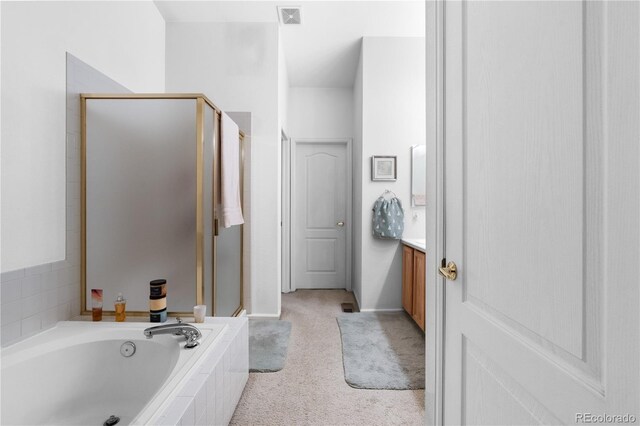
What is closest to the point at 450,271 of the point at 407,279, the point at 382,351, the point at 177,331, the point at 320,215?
the point at 177,331

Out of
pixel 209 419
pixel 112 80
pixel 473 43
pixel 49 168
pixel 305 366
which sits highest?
pixel 112 80

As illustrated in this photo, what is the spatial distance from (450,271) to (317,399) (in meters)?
1.26

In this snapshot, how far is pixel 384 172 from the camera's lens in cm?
321

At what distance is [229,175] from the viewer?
222 centimetres

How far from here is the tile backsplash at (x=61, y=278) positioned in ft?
4.46

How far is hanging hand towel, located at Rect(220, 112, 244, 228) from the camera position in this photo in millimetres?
2139

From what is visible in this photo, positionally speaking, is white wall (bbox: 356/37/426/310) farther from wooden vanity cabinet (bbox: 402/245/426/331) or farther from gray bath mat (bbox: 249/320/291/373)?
gray bath mat (bbox: 249/320/291/373)

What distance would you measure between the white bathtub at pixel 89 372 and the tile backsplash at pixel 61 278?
8cm

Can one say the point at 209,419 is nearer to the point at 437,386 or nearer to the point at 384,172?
the point at 437,386

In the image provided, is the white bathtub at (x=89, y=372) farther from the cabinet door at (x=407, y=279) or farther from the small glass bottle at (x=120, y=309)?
the cabinet door at (x=407, y=279)

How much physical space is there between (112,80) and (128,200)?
2.69 feet

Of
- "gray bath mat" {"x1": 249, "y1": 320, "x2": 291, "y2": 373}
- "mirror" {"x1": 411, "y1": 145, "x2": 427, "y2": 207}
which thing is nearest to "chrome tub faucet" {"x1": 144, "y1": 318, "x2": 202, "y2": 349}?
"gray bath mat" {"x1": 249, "y1": 320, "x2": 291, "y2": 373}

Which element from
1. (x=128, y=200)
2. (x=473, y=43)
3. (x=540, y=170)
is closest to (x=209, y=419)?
(x=128, y=200)

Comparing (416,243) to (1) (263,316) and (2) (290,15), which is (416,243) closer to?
(1) (263,316)
